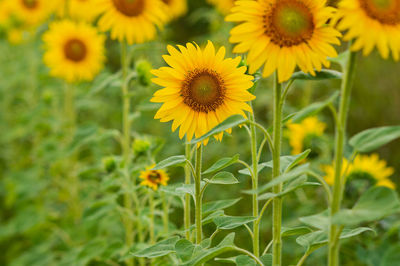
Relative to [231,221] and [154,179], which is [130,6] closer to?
[154,179]

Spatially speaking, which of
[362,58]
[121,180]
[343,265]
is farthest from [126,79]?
[362,58]

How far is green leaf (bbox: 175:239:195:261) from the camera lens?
2.74ft

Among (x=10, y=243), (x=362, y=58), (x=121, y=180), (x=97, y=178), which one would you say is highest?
(x=362, y=58)

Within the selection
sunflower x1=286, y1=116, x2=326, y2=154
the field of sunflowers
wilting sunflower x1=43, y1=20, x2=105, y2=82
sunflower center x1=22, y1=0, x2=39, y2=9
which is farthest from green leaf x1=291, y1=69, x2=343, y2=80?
sunflower center x1=22, y1=0, x2=39, y2=9

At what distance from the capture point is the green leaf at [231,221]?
844 millimetres

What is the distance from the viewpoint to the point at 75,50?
7.23 ft

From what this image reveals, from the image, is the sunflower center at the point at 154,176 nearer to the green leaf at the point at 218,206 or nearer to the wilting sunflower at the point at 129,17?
the green leaf at the point at 218,206

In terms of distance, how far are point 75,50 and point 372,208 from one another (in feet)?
5.98

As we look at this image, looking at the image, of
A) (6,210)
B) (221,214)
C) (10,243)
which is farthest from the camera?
(6,210)

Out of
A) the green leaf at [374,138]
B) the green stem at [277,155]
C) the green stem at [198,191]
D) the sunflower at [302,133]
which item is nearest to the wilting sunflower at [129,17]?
the sunflower at [302,133]

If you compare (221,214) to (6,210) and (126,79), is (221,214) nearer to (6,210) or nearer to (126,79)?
(126,79)

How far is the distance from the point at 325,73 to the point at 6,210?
7.64 ft

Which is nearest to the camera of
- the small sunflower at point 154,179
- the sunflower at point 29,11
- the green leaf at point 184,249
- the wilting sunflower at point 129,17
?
the green leaf at point 184,249

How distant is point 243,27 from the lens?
741mm
